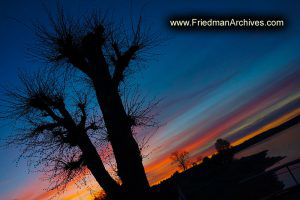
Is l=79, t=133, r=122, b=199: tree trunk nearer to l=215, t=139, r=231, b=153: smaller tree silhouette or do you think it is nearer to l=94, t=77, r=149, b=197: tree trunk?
l=94, t=77, r=149, b=197: tree trunk

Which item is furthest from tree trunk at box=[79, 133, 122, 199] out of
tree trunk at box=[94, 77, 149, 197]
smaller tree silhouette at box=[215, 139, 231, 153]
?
smaller tree silhouette at box=[215, 139, 231, 153]

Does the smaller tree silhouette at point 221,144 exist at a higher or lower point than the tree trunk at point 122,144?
higher

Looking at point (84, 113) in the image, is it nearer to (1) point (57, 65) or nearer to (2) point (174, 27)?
(1) point (57, 65)

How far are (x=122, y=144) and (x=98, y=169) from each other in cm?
239

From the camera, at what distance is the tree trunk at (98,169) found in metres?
7.72

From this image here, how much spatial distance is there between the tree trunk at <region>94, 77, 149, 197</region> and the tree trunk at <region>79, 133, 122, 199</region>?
1.36 m

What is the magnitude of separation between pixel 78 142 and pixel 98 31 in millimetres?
4297

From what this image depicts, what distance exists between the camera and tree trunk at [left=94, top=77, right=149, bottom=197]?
6.21 m

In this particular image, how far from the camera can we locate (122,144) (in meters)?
6.61

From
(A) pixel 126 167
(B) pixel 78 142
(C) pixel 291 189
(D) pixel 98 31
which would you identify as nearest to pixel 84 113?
(B) pixel 78 142

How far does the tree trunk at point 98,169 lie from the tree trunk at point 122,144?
136 cm

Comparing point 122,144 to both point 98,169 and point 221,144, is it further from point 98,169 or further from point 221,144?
point 221,144

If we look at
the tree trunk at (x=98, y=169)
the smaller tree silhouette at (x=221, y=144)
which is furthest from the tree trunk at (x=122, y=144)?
the smaller tree silhouette at (x=221, y=144)

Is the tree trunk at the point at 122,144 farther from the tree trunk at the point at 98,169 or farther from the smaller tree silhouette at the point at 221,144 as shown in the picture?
the smaller tree silhouette at the point at 221,144
